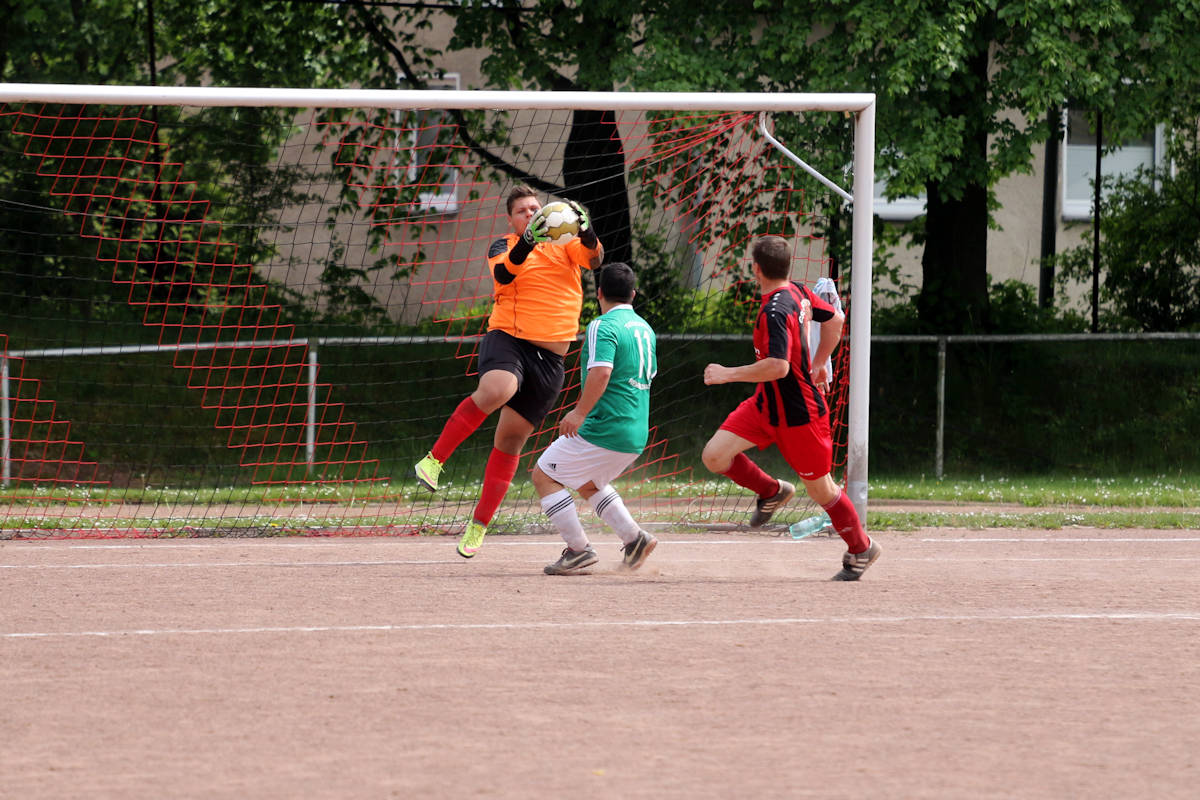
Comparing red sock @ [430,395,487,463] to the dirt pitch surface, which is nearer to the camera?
the dirt pitch surface

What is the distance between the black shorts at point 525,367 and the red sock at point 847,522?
166 cm

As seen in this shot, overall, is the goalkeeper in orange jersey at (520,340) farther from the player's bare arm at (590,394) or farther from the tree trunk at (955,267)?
the tree trunk at (955,267)

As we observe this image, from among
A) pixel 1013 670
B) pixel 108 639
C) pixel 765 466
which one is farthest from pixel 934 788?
pixel 765 466

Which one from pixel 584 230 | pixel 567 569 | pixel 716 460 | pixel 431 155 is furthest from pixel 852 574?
pixel 431 155

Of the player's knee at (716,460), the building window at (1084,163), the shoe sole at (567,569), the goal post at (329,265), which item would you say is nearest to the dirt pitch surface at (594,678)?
the shoe sole at (567,569)

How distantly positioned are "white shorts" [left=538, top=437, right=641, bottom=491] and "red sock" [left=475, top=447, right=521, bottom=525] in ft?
1.50

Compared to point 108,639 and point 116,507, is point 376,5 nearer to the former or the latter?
point 116,507

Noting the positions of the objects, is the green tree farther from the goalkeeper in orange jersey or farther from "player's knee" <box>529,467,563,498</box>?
"player's knee" <box>529,467,563,498</box>

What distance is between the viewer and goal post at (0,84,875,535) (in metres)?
10.2

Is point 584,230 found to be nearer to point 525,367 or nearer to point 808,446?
point 525,367

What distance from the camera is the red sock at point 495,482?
27.8ft

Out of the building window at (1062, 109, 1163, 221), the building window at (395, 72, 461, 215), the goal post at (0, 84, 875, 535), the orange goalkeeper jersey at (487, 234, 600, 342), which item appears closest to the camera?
the orange goalkeeper jersey at (487, 234, 600, 342)

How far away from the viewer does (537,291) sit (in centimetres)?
842

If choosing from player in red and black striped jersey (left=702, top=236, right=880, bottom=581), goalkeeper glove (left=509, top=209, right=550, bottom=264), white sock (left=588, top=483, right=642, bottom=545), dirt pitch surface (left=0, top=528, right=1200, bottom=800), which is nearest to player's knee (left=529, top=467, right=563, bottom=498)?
white sock (left=588, top=483, right=642, bottom=545)
